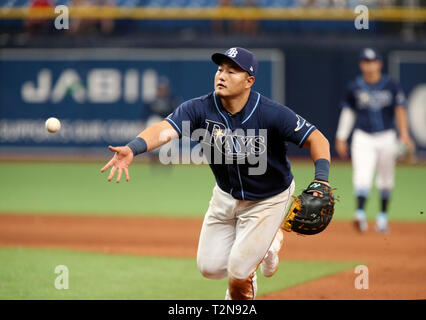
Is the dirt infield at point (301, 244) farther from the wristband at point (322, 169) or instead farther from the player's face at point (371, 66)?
the player's face at point (371, 66)

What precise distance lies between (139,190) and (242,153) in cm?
1036

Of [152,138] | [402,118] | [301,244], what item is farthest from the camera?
[402,118]

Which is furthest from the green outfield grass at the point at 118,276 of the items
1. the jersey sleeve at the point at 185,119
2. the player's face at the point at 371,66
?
the player's face at the point at 371,66

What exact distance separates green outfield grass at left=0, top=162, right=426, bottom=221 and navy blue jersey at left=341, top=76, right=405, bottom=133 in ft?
7.21

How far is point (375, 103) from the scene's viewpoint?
35.6 ft

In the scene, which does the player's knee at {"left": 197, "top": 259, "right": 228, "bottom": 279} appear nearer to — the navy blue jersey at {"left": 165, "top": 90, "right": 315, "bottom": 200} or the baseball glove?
the navy blue jersey at {"left": 165, "top": 90, "right": 315, "bottom": 200}

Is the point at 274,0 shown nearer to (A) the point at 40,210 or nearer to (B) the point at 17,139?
(B) the point at 17,139

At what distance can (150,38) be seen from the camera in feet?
71.7

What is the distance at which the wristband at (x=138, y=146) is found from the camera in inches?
210

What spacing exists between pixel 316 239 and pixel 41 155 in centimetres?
1369

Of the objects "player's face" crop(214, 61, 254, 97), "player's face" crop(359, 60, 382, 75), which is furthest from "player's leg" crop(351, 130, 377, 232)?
"player's face" crop(214, 61, 254, 97)

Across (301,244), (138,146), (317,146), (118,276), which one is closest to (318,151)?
(317,146)

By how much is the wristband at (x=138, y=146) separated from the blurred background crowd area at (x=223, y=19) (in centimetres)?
1674

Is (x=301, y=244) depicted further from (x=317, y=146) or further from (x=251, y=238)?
(x=317, y=146)
